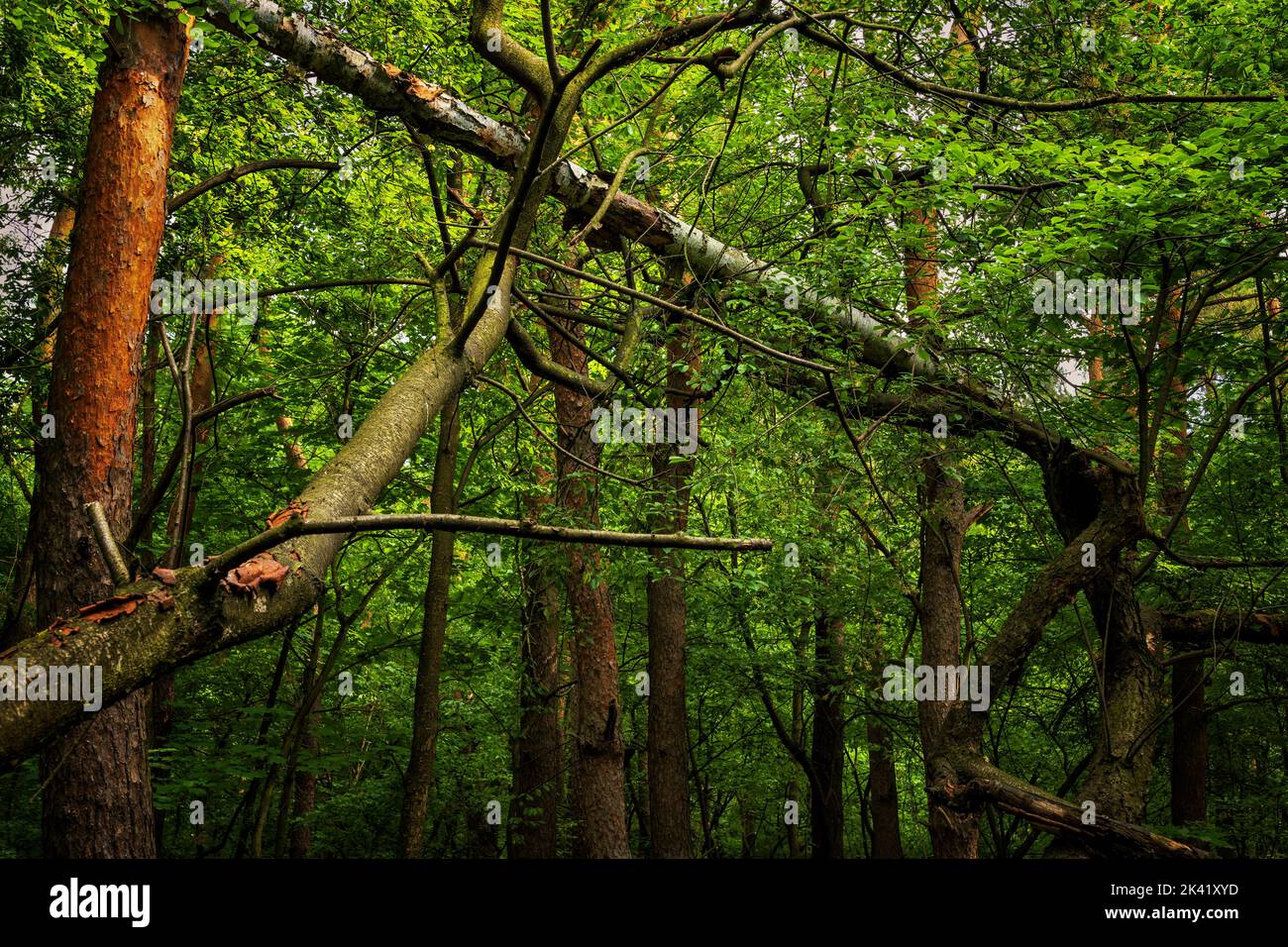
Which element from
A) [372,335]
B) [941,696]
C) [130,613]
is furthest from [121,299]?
[941,696]

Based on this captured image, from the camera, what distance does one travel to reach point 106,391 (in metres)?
5.92

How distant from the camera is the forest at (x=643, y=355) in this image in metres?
4.58

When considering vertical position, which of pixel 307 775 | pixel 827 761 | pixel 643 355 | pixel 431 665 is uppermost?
pixel 643 355

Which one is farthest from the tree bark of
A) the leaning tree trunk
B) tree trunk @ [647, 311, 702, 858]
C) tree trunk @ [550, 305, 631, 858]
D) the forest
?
the leaning tree trunk

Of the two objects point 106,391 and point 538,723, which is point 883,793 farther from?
point 106,391

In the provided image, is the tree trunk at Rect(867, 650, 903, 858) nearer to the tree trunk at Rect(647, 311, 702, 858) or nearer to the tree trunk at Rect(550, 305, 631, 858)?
the tree trunk at Rect(647, 311, 702, 858)

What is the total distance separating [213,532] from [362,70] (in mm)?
7742

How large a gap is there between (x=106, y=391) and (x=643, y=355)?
3688 mm

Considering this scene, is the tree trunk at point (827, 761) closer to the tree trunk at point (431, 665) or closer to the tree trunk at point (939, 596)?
the tree trunk at point (939, 596)

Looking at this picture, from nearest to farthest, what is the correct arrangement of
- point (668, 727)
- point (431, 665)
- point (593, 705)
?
point (431, 665), point (593, 705), point (668, 727)

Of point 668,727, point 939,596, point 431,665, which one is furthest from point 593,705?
point 939,596

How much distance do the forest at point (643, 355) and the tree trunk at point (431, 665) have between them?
0.05 meters

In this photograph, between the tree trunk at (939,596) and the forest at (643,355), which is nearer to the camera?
the forest at (643,355)

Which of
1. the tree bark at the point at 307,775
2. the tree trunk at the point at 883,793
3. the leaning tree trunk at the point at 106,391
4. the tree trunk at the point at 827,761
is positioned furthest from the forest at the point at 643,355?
the tree trunk at the point at 883,793
